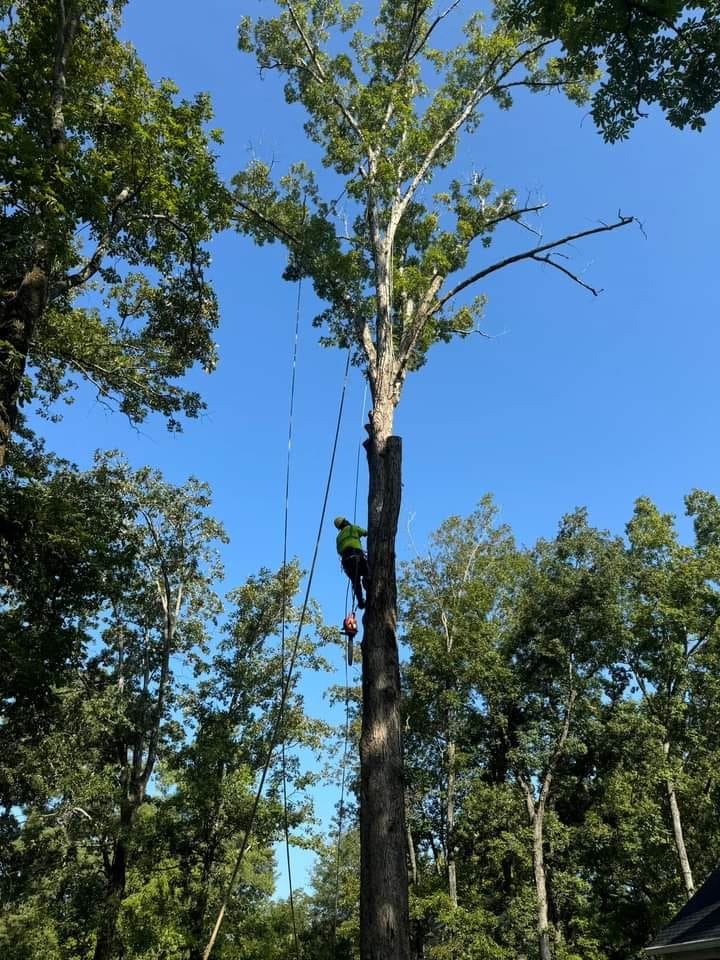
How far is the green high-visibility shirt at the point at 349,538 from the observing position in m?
7.04

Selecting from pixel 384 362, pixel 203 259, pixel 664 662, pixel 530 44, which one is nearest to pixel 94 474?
pixel 203 259

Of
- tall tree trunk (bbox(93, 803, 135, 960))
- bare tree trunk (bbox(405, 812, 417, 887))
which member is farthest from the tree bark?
tall tree trunk (bbox(93, 803, 135, 960))

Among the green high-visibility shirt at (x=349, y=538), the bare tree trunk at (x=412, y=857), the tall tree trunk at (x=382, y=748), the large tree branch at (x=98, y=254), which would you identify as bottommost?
the bare tree trunk at (x=412, y=857)

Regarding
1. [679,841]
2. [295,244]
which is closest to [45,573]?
[295,244]

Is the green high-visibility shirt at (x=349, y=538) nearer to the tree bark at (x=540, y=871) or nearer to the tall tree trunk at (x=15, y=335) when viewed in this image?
Answer: the tall tree trunk at (x=15, y=335)

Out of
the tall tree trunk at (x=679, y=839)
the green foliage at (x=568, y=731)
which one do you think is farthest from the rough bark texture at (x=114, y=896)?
the tall tree trunk at (x=679, y=839)

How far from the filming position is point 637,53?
474 cm

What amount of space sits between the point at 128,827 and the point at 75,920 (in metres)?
4.45

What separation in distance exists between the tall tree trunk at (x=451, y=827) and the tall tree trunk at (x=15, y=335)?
601 inches

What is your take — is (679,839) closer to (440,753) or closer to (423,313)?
(440,753)

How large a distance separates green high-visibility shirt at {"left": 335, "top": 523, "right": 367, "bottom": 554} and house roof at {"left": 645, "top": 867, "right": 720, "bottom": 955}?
838 centimetres

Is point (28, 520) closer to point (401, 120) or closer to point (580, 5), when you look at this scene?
point (401, 120)

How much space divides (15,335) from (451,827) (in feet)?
53.7

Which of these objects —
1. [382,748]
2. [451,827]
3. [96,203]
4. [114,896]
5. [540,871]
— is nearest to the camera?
[382,748]
